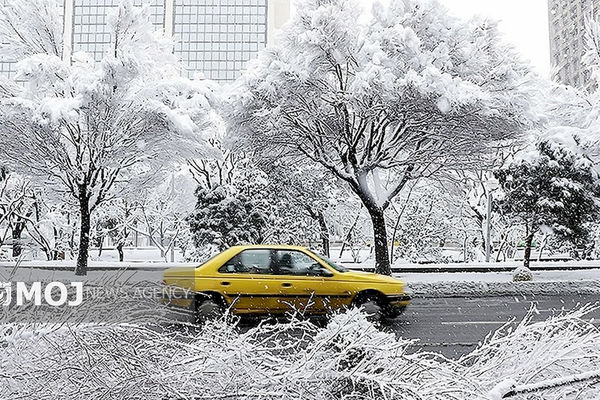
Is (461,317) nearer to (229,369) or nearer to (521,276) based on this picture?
(521,276)

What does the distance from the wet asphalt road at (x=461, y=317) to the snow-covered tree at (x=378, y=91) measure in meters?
4.75

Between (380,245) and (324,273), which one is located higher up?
(380,245)

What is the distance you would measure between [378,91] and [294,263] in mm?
7474

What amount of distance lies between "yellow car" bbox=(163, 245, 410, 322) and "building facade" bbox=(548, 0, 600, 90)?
89.9 meters

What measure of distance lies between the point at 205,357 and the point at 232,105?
1680 cm

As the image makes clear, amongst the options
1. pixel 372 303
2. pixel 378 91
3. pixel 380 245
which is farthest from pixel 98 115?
pixel 372 303

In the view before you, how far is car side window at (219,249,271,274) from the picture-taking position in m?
9.96

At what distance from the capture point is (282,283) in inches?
390

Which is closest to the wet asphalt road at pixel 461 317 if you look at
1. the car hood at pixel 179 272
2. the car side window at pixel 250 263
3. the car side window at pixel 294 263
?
the car side window at pixel 294 263

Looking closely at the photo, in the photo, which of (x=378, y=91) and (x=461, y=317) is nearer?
(x=461, y=317)

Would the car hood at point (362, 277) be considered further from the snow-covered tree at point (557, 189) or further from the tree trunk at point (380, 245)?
the snow-covered tree at point (557, 189)

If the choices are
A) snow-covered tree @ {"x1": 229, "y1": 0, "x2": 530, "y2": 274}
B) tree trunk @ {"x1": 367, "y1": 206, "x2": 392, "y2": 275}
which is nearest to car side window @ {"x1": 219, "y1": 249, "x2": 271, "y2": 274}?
snow-covered tree @ {"x1": 229, "y1": 0, "x2": 530, "y2": 274}

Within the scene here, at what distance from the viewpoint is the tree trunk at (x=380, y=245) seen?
18.5 metres

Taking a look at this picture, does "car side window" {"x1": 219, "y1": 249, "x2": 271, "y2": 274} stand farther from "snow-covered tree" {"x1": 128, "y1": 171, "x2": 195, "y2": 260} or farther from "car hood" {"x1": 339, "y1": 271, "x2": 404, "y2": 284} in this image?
"snow-covered tree" {"x1": 128, "y1": 171, "x2": 195, "y2": 260}
